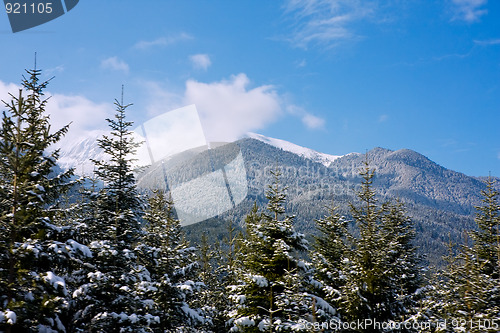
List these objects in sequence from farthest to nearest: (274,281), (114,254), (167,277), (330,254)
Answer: (330,254)
(167,277)
(274,281)
(114,254)

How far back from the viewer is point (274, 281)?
50.1 feet

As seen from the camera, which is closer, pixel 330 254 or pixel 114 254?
pixel 114 254

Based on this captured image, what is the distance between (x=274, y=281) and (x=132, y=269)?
6252 mm

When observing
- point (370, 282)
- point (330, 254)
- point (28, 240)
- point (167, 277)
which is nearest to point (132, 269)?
point (167, 277)

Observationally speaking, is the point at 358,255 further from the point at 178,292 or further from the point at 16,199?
the point at 16,199

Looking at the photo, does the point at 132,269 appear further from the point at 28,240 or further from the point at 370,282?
the point at 370,282

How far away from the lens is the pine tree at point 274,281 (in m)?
14.2

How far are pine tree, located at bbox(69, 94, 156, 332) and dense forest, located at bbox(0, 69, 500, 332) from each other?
0.05 m

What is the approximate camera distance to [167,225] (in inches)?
775

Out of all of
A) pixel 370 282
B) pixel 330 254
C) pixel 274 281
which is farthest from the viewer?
pixel 330 254

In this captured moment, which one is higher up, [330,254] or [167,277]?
A: [330,254]

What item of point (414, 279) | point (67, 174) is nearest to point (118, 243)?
point (67, 174)

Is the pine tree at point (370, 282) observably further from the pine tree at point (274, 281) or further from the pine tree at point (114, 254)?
the pine tree at point (114, 254)

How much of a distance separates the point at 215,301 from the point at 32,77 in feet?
80.4
